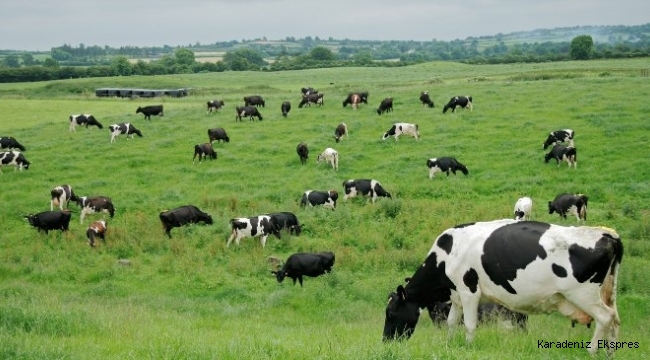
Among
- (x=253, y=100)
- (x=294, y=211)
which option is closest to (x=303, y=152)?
(x=294, y=211)

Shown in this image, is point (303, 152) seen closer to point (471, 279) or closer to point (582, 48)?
point (471, 279)

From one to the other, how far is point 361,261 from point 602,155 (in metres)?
16.0

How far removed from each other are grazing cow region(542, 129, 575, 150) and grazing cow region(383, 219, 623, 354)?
22.0 m

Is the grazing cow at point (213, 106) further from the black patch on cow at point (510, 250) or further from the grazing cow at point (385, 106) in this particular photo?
the black patch on cow at point (510, 250)

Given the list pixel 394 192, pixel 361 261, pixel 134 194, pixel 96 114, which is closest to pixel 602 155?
pixel 394 192

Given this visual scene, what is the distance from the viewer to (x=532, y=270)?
30.4 ft

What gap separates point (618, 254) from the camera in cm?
907

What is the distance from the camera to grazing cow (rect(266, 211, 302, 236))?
21.7m

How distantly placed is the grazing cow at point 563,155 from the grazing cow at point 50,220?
20882 mm

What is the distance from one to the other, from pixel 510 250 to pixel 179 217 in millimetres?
15638

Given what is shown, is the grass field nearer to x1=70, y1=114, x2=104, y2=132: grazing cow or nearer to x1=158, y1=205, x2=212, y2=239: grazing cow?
x1=158, y1=205, x2=212, y2=239: grazing cow

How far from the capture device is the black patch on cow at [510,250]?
935 cm

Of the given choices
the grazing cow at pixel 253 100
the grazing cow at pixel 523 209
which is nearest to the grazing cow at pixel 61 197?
the grazing cow at pixel 523 209

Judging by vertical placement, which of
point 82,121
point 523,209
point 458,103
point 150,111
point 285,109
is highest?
→ point 458,103
